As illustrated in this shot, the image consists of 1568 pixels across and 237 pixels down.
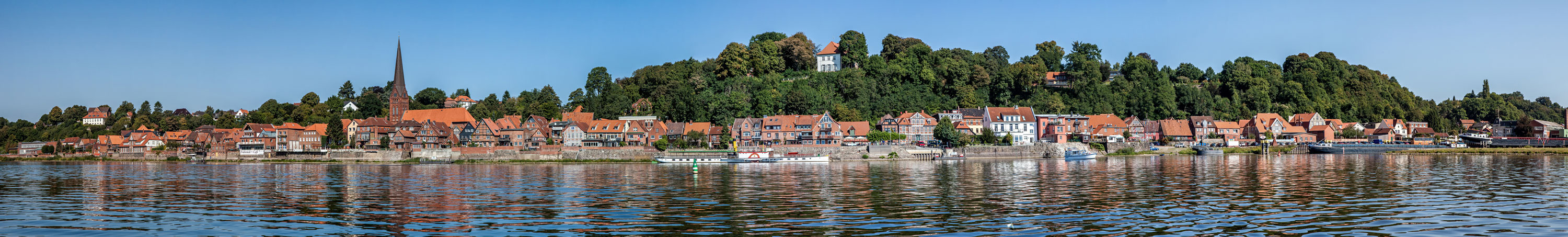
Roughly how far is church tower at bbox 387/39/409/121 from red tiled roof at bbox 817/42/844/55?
37837mm

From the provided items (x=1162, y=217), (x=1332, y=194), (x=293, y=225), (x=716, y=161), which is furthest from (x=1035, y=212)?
(x=716, y=161)

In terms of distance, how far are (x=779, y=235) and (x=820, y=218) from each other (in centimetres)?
377

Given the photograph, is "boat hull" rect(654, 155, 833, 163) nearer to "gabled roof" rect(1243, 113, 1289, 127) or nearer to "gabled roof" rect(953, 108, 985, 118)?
"gabled roof" rect(953, 108, 985, 118)

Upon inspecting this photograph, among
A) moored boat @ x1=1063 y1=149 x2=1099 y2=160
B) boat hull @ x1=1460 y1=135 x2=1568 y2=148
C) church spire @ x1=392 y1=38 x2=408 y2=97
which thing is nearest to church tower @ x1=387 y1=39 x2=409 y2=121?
church spire @ x1=392 y1=38 x2=408 y2=97

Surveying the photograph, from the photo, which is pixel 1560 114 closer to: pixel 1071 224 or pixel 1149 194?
pixel 1149 194

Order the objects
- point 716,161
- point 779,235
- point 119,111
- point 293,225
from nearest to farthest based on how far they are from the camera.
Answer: point 779,235 < point 293,225 < point 716,161 < point 119,111

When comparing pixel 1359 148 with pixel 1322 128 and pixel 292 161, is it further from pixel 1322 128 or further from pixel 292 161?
pixel 292 161

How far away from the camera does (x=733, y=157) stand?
69.2m

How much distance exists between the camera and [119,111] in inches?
4587

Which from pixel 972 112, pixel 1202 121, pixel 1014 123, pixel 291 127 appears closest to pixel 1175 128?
pixel 1202 121

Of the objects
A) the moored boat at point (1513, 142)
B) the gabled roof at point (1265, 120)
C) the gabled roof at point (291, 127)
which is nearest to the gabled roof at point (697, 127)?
the gabled roof at point (291, 127)

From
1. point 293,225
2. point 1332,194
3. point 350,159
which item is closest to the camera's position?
point 293,225

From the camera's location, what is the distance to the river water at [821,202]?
20719mm

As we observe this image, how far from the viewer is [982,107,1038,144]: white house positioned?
8175 centimetres
